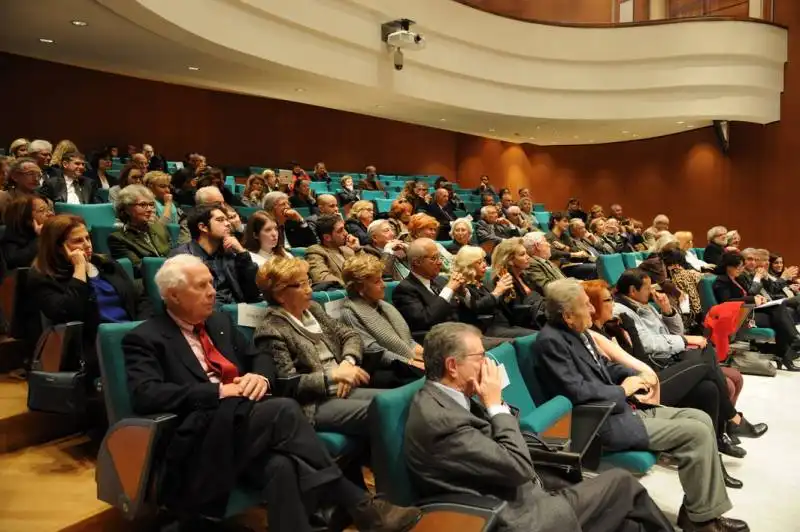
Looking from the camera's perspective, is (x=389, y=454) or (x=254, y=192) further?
(x=254, y=192)

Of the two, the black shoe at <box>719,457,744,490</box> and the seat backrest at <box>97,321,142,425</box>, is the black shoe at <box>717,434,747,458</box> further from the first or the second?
the seat backrest at <box>97,321,142,425</box>

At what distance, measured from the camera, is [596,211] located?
7.30m

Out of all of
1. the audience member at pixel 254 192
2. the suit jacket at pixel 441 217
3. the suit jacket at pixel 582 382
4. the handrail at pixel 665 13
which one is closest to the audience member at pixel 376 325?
the suit jacket at pixel 582 382

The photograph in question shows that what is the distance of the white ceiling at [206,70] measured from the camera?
→ 494 cm

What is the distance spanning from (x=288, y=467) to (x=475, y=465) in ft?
1.50

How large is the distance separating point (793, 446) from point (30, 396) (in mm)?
3137

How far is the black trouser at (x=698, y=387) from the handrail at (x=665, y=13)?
20.9ft

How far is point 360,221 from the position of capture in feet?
14.2

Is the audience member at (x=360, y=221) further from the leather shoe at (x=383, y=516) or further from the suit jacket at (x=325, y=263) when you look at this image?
the leather shoe at (x=383, y=516)

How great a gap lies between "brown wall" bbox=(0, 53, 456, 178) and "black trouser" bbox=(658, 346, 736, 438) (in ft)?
22.1

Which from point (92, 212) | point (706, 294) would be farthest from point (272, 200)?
point (706, 294)

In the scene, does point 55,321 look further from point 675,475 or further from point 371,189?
point 371,189

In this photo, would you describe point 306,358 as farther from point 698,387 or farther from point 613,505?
point 698,387

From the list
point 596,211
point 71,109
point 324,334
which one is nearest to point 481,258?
point 324,334
